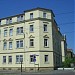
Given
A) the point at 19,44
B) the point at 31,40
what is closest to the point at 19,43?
the point at 19,44

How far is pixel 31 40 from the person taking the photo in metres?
58.8

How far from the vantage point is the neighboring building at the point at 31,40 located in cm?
5731

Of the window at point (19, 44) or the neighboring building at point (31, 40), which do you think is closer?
the neighboring building at point (31, 40)

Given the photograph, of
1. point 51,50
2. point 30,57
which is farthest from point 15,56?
point 51,50

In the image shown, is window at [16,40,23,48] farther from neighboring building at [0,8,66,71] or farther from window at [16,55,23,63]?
window at [16,55,23,63]

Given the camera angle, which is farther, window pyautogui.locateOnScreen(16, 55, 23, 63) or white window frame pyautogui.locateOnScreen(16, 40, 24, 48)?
white window frame pyautogui.locateOnScreen(16, 40, 24, 48)

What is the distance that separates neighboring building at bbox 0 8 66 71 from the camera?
57.3 meters

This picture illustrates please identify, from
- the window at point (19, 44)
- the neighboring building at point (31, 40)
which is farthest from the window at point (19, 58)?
the window at point (19, 44)

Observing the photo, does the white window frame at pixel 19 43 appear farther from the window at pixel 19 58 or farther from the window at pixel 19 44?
the window at pixel 19 58

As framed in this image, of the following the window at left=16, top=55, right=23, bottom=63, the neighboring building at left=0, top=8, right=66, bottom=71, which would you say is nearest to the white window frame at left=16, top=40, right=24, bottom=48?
the neighboring building at left=0, top=8, right=66, bottom=71

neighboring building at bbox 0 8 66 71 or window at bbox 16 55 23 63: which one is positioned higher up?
neighboring building at bbox 0 8 66 71

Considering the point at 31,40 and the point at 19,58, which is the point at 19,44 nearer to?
the point at 19,58

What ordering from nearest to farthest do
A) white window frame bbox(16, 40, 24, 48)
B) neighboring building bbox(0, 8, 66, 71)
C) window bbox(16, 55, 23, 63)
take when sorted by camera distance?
neighboring building bbox(0, 8, 66, 71) → window bbox(16, 55, 23, 63) → white window frame bbox(16, 40, 24, 48)

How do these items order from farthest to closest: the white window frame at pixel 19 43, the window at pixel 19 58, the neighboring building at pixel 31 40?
1. the white window frame at pixel 19 43
2. the window at pixel 19 58
3. the neighboring building at pixel 31 40
